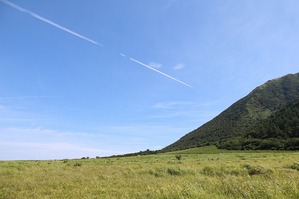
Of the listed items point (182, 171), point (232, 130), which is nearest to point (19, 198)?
point (182, 171)

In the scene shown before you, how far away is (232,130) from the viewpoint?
17762 cm

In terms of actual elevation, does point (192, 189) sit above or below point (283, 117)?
below

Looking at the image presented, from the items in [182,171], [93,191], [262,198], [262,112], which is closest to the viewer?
[262,198]

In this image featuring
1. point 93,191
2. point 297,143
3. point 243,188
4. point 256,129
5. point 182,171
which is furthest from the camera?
point 256,129

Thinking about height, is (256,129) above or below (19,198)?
above

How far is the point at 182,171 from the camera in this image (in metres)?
19.5

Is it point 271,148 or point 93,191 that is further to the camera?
point 271,148

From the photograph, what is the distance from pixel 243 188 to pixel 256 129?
145 meters

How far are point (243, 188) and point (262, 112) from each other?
200 metres

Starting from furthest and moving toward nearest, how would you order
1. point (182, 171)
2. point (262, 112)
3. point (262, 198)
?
1. point (262, 112)
2. point (182, 171)
3. point (262, 198)

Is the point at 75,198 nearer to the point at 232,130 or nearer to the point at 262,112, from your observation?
the point at 232,130

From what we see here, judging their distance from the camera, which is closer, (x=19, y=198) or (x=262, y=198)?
(x=262, y=198)

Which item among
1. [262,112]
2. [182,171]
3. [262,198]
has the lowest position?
[262,198]

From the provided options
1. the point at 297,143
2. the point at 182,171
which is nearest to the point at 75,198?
the point at 182,171
